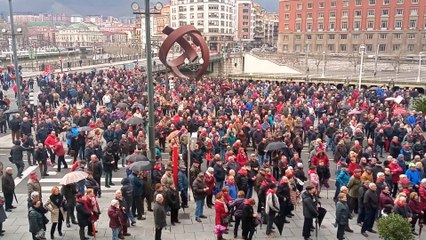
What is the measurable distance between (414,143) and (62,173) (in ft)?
47.5

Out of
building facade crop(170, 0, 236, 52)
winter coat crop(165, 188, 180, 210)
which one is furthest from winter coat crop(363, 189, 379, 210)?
building facade crop(170, 0, 236, 52)

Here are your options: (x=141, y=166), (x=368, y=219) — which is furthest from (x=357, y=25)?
(x=141, y=166)

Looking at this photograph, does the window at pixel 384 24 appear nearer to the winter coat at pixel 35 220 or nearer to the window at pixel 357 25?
the window at pixel 357 25

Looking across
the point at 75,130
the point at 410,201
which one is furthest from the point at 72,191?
the point at 410,201

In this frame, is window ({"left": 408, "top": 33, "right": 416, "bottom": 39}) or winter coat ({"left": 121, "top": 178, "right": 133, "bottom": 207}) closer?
winter coat ({"left": 121, "top": 178, "right": 133, "bottom": 207})

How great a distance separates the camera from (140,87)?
3312 centimetres

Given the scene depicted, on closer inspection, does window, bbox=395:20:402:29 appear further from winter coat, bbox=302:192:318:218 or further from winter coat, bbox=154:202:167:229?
winter coat, bbox=154:202:167:229

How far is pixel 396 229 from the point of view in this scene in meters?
9.26

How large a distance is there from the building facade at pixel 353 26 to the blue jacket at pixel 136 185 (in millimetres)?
69891

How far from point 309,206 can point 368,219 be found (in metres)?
1.97

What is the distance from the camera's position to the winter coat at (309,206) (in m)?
10.9

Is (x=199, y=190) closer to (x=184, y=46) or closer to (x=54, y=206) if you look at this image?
(x=54, y=206)

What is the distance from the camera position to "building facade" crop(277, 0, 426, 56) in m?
80.2

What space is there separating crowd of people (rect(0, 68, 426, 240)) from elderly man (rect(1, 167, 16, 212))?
4 centimetres
